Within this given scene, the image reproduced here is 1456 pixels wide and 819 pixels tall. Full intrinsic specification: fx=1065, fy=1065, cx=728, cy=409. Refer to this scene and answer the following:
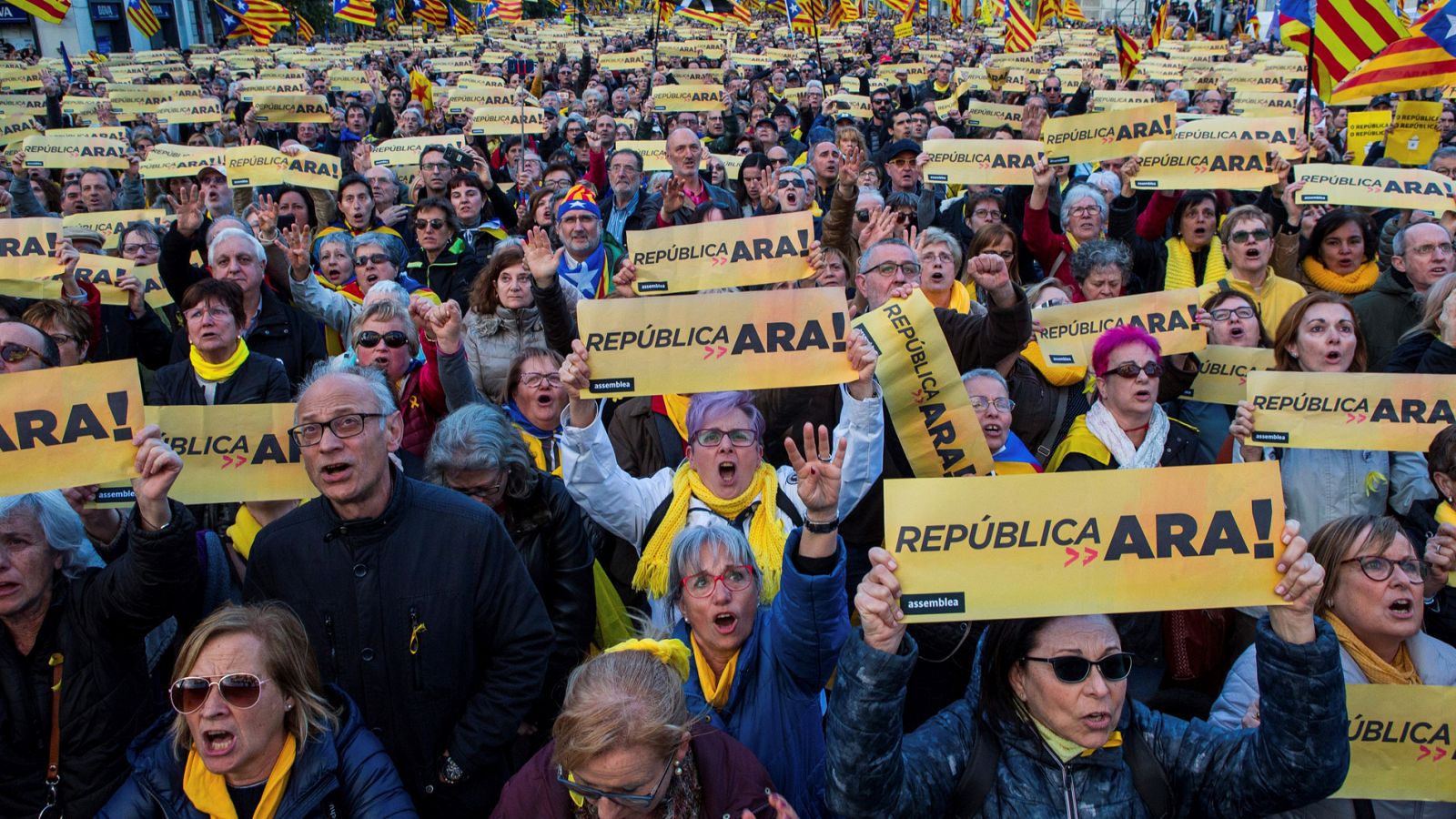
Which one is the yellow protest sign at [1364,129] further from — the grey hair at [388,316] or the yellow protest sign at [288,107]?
the yellow protest sign at [288,107]

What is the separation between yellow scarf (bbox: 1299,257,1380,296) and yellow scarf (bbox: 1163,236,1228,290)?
1.91 feet

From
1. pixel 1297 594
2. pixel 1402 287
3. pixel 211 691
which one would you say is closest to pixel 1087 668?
pixel 1297 594

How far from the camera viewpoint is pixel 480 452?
3.76 meters

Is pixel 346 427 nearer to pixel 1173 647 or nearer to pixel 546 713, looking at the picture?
pixel 546 713

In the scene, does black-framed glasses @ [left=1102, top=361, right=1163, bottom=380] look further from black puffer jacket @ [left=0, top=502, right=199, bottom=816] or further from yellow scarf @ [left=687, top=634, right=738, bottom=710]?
black puffer jacket @ [left=0, top=502, right=199, bottom=816]

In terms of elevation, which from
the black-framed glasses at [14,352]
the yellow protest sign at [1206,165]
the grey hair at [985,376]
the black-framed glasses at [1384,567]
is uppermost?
the yellow protest sign at [1206,165]

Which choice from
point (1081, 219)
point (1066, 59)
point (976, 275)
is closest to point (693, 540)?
point (976, 275)

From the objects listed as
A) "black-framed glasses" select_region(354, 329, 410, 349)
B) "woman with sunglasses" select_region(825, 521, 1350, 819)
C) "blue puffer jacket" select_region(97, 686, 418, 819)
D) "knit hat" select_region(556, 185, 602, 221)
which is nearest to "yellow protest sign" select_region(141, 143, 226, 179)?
"knit hat" select_region(556, 185, 602, 221)

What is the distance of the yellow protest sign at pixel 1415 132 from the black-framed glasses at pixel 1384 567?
28.6ft

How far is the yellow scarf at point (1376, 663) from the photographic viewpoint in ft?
10.2

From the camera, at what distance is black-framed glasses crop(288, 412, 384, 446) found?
315 centimetres

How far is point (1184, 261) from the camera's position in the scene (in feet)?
22.9

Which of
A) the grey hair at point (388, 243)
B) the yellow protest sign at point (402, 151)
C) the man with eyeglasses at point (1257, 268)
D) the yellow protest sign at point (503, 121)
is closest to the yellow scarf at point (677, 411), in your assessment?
the grey hair at point (388, 243)

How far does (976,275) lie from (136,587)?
370 centimetres
